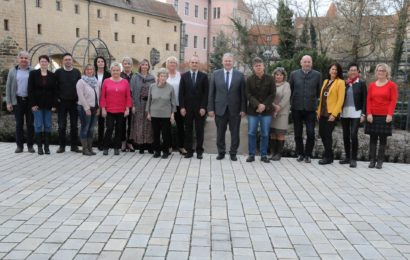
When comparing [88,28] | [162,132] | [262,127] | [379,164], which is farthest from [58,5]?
[379,164]

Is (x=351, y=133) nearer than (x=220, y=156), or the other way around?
(x=351, y=133)

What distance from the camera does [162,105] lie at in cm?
844

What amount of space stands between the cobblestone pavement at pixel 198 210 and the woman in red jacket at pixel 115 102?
0.81 meters

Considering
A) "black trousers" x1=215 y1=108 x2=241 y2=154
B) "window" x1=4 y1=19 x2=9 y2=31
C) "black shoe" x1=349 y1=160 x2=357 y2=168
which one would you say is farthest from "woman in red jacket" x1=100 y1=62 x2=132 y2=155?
"window" x1=4 y1=19 x2=9 y2=31

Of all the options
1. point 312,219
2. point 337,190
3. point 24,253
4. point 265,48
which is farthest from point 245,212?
point 265,48

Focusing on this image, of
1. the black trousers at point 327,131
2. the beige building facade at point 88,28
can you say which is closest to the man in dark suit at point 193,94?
the black trousers at point 327,131

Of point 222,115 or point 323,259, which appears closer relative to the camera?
point 323,259

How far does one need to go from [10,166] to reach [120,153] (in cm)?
220

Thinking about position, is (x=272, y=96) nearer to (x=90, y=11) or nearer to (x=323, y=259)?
(x=323, y=259)

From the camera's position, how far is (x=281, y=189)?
252 inches

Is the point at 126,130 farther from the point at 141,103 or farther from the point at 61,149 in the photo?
the point at 61,149

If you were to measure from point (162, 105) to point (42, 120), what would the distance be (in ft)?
7.98

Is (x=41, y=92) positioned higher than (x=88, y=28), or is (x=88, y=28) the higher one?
(x=88, y=28)

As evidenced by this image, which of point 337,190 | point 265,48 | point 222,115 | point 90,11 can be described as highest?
point 90,11
